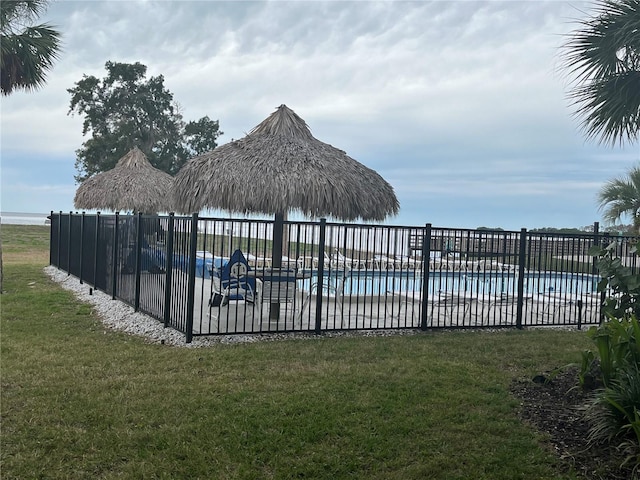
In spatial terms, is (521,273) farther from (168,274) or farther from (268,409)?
(268,409)

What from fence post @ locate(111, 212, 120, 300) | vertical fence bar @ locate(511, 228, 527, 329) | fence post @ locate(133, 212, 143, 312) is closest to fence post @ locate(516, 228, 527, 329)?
vertical fence bar @ locate(511, 228, 527, 329)

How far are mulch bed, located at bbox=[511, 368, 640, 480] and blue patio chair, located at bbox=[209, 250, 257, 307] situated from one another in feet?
13.8

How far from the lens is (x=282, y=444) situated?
3896 mm

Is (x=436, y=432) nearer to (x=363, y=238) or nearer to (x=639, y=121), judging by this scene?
(x=363, y=238)

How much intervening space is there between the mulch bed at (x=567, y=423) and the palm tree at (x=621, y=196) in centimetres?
1272

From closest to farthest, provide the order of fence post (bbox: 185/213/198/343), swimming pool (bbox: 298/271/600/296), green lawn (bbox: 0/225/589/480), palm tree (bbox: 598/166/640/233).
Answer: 1. green lawn (bbox: 0/225/589/480)
2. fence post (bbox: 185/213/198/343)
3. swimming pool (bbox: 298/271/600/296)
4. palm tree (bbox: 598/166/640/233)

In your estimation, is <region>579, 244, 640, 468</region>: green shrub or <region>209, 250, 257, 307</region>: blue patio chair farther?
<region>209, 250, 257, 307</region>: blue patio chair

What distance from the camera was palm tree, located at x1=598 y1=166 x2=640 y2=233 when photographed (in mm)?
15906

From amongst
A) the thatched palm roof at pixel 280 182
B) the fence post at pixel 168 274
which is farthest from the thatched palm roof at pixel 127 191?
the fence post at pixel 168 274

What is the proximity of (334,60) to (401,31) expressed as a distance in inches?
97.1

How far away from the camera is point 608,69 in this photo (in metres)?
6.77

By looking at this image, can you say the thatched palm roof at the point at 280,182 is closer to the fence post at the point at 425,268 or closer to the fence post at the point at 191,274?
the fence post at the point at 425,268

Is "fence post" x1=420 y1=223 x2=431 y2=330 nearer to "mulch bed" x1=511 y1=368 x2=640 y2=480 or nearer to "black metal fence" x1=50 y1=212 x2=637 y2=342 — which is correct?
"black metal fence" x1=50 y1=212 x2=637 y2=342

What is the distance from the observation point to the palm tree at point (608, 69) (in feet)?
21.2
